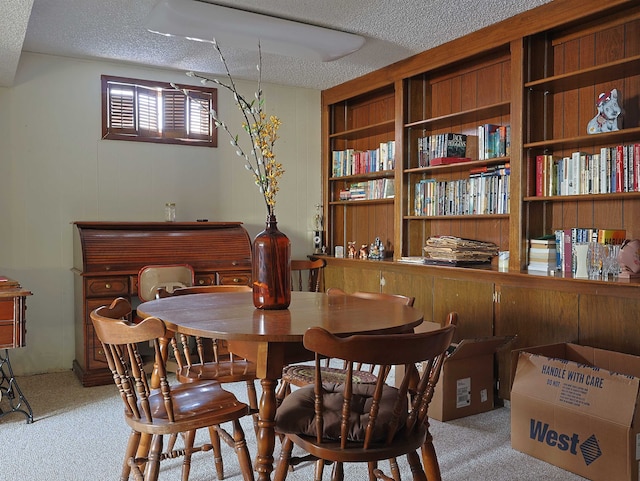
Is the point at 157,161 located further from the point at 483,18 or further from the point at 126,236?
the point at 483,18

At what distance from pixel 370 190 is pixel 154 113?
1854 mm

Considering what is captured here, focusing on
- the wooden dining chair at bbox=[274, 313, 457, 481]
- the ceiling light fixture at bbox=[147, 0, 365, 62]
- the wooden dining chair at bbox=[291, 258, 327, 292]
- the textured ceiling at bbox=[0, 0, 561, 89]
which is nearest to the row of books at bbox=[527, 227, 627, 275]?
the textured ceiling at bbox=[0, 0, 561, 89]

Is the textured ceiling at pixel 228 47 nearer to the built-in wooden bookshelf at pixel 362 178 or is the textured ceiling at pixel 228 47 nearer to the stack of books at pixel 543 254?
the built-in wooden bookshelf at pixel 362 178

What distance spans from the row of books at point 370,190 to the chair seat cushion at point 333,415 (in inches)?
109

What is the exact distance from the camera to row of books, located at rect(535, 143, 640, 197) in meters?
3.02

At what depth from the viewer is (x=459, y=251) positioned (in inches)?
149

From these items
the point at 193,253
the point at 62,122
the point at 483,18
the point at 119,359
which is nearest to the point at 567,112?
the point at 483,18

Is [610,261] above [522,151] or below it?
below

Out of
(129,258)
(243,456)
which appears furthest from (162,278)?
(243,456)

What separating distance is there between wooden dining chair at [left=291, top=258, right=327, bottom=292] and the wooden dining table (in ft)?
7.55

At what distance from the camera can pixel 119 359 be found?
72.7 inches

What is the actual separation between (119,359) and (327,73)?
3389 millimetres

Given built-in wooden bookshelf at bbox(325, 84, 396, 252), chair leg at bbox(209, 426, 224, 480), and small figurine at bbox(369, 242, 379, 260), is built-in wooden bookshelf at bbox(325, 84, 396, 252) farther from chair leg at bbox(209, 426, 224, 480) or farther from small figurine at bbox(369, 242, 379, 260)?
chair leg at bbox(209, 426, 224, 480)

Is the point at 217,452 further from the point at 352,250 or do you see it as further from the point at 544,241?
the point at 352,250
